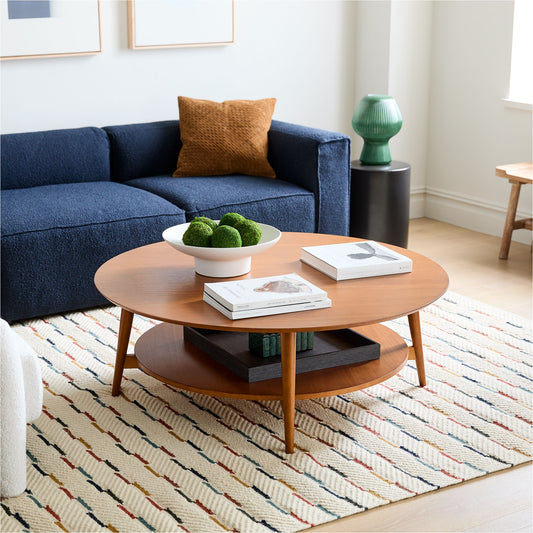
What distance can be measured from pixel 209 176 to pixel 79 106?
0.75m

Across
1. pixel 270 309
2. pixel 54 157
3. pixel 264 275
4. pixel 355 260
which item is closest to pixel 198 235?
pixel 264 275

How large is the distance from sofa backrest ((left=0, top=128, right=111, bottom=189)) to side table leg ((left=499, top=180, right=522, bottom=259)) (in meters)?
1.94

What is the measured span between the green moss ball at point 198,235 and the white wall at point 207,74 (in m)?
1.84

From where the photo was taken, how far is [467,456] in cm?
227

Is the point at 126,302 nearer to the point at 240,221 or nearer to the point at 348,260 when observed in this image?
the point at 240,221

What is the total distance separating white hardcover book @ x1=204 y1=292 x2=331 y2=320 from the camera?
217 centimetres

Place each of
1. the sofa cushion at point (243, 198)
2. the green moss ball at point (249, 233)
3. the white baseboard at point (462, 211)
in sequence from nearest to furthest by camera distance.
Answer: the green moss ball at point (249, 233)
the sofa cushion at point (243, 198)
the white baseboard at point (462, 211)

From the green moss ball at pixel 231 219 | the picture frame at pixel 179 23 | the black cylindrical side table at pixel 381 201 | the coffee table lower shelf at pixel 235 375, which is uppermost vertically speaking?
the picture frame at pixel 179 23

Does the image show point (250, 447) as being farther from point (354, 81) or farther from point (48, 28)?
point (354, 81)

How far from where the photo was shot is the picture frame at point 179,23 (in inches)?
159

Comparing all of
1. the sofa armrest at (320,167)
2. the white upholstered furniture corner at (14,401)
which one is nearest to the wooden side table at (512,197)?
the sofa armrest at (320,167)

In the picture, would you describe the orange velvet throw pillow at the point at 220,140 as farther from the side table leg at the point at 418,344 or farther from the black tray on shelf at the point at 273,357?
the side table leg at the point at 418,344

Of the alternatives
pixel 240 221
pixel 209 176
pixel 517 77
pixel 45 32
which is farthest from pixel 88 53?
pixel 517 77

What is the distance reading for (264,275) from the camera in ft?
8.18
